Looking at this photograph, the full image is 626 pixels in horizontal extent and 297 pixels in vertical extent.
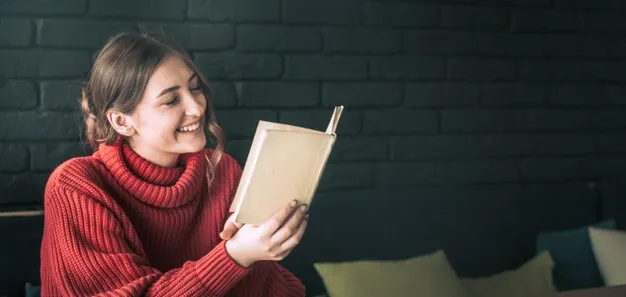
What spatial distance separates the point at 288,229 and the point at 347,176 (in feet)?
3.21

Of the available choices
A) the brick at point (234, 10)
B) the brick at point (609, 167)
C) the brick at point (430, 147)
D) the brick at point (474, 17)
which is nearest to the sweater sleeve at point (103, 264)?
the brick at point (234, 10)

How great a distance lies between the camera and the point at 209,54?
6.24 ft

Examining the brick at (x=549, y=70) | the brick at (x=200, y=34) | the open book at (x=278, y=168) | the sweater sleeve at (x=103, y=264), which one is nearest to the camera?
the open book at (x=278, y=168)

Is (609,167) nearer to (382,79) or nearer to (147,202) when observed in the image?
(382,79)

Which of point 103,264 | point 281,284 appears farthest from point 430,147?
point 103,264

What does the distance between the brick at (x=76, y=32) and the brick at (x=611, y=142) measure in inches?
61.4

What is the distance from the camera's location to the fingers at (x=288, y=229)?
1.10m

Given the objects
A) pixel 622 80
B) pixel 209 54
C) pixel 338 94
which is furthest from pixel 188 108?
pixel 622 80

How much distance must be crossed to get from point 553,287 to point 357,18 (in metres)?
0.93

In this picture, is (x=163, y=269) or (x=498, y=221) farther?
(x=498, y=221)

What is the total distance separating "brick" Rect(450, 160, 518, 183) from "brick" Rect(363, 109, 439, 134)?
0.49 ft

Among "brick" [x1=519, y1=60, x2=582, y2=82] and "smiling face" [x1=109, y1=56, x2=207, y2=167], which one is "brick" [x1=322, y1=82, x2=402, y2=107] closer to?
"brick" [x1=519, y1=60, x2=582, y2=82]

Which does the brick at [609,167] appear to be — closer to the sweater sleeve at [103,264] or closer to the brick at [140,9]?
the brick at [140,9]

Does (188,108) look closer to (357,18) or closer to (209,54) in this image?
(209,54)
